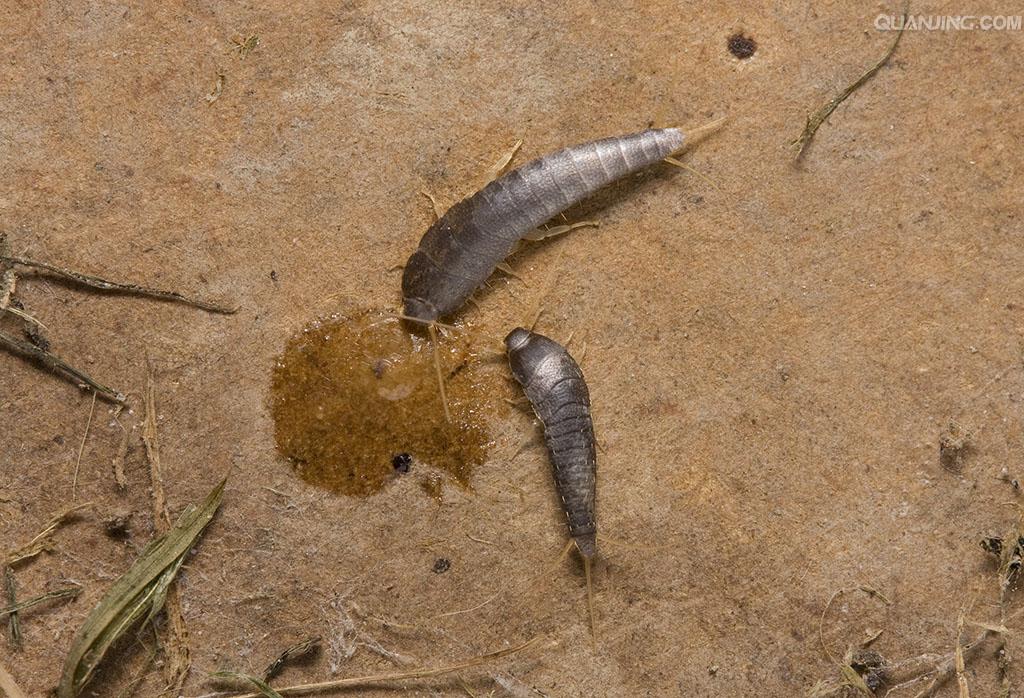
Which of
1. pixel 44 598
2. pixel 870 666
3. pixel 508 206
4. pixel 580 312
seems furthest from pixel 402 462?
pixel 870 666

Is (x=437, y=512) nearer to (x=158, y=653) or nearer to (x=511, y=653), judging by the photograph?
(x=511, y=653)

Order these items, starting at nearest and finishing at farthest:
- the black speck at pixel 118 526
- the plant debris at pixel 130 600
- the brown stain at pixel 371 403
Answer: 1. the plant debris at pixel 130 600
2. the black speck at pixel 118 526
3. the brown stain at pixel 371 403

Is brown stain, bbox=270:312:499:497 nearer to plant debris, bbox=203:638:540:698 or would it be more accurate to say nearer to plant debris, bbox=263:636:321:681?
plant debris, bbox=263:636:321:681

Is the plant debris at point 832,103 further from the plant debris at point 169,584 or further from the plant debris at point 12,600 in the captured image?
the plant debris at point 12,600

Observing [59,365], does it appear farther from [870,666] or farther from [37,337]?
[870,666]

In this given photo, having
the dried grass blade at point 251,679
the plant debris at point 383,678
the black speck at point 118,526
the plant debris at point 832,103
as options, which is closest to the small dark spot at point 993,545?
the plant debris at point 832,103

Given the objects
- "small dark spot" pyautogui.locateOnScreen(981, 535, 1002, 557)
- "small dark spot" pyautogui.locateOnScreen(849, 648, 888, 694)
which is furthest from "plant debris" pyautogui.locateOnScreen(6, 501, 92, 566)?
"small dark spot" pyautogui.locateOnScreen(981, 535, 1002, 557)

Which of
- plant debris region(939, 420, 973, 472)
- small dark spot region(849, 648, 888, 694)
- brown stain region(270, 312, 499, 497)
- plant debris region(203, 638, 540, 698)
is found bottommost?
small dark spot region(849, 648, 888, 694)
